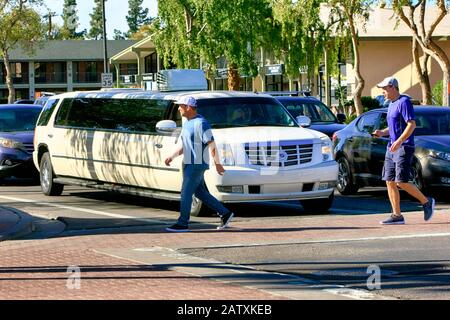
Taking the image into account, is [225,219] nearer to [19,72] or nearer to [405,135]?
[405,135]

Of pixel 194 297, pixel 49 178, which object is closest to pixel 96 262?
pixel 194 297

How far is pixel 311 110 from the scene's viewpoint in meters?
25.2

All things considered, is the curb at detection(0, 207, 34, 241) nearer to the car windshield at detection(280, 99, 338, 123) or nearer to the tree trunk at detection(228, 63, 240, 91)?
the car windshield at detection(280, 99, 338, 123)

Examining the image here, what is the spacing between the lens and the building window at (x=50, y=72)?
114438mm

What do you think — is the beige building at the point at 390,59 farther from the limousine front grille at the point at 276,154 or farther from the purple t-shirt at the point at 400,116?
the purple t-shirt at the point at 400,116

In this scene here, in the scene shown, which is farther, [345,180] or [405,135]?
[345,180]

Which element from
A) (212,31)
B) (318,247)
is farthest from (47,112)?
(212,31)

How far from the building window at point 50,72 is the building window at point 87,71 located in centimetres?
128

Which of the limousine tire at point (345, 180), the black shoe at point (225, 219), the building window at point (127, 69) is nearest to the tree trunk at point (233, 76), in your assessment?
the limousine tire at point (345, 180)

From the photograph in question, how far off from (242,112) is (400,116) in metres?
3.79

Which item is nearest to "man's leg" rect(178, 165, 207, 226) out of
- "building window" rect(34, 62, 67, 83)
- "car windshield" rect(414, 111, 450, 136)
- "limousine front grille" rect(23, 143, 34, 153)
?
"car windshield" rect(414, 111, 450, 136)

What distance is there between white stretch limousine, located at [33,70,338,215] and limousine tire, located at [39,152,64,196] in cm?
7
